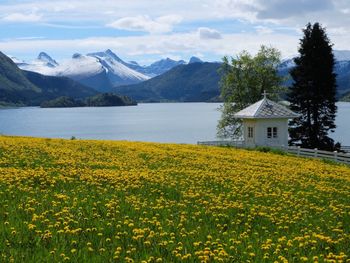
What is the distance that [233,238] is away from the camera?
1127cm

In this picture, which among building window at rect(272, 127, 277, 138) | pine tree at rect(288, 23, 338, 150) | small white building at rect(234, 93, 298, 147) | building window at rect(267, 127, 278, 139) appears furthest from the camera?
pine tree at rect(288, 23, 338, 150)

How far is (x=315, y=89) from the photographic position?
210 ft

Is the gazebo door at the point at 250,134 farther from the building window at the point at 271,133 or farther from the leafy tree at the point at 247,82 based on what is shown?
the leafy tree at the point at 247,82

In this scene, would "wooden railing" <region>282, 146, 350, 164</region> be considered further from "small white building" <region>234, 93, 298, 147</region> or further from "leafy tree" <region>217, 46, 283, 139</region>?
"leafy tree" <region>217, 46, 283, 139</region>

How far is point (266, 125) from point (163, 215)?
45698 mm

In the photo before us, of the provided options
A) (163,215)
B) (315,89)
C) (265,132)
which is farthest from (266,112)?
(163,215)

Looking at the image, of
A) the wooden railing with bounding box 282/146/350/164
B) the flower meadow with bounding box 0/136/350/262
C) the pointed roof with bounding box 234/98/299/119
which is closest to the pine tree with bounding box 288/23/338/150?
the pointed roof with bounding box 234/98/299/119

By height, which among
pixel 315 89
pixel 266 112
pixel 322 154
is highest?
pixel 315 89

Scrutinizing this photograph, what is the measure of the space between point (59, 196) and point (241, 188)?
7.37m

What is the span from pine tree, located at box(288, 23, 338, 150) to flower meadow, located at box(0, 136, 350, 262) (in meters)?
42.4

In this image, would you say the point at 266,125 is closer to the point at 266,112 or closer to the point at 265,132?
the point at 265,132

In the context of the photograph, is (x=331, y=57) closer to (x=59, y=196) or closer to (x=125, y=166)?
(x=125, y=166)

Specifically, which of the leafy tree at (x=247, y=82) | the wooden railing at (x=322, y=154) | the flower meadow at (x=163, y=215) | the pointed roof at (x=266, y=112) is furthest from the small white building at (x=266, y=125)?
the flower meadow at (x=163, y=215)

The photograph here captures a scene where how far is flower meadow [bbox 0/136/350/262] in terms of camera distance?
995cm
